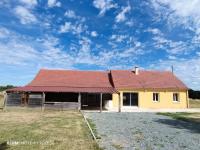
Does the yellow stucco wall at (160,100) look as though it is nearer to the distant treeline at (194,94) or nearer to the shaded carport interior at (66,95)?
the shaded carport interior at (66,95)

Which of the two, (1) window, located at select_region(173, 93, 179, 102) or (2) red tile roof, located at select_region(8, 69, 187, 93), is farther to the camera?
(1) window, located at select_region(173, 93, 179, 102)

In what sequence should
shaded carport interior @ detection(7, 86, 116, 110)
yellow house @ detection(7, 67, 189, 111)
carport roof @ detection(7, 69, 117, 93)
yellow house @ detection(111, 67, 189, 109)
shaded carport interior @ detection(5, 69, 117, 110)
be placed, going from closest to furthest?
shaded carport interior @ detection(7, 86, 116, 110) → shaded carport interior @ detection(5, 69, 117, 110) → carport roof @ detection(7, 69, 117, 93) → yellow house @ detection(7, 67, 189, 111) → yellow house @ detection(111, 67, 189, 109)

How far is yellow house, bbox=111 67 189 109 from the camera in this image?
3444cm

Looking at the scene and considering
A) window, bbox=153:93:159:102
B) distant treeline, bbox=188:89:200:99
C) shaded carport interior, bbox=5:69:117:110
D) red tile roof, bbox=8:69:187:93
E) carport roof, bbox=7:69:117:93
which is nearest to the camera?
shaded carport interior, bbox=5:69:117:110

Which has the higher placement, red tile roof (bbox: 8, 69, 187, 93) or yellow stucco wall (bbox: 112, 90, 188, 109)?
red tile roof (bbox: 8, 69, 187, 93)

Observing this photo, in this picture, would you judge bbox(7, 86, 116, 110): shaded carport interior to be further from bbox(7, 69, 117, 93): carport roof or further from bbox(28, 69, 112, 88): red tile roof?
bbox(28, 69, 112, 88): red tile roof

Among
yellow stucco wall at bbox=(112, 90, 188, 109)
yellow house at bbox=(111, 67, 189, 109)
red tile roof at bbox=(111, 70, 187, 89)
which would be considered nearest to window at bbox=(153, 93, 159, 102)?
Answer: yellow house at bbox=(111, 67, 189, 109)

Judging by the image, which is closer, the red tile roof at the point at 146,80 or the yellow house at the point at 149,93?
the yellow house at the point at 149,93

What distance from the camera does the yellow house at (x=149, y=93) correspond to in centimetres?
3444

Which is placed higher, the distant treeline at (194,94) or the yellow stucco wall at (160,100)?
the distant treeline at (194,94)

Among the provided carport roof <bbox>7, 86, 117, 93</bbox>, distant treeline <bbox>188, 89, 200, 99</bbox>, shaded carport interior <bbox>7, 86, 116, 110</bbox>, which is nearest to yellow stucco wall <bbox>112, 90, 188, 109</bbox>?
shaded carport interior <bbox>7, 86, 116, 110</bbox>

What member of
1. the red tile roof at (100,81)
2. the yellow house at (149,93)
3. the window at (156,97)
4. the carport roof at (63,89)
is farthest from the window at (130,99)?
the carport roof at (63,89)

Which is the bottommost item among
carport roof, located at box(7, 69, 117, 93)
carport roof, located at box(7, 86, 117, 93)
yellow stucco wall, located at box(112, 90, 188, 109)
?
yellow stucco wall, located at box(112, 90, 188, 109)

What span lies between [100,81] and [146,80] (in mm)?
6127
